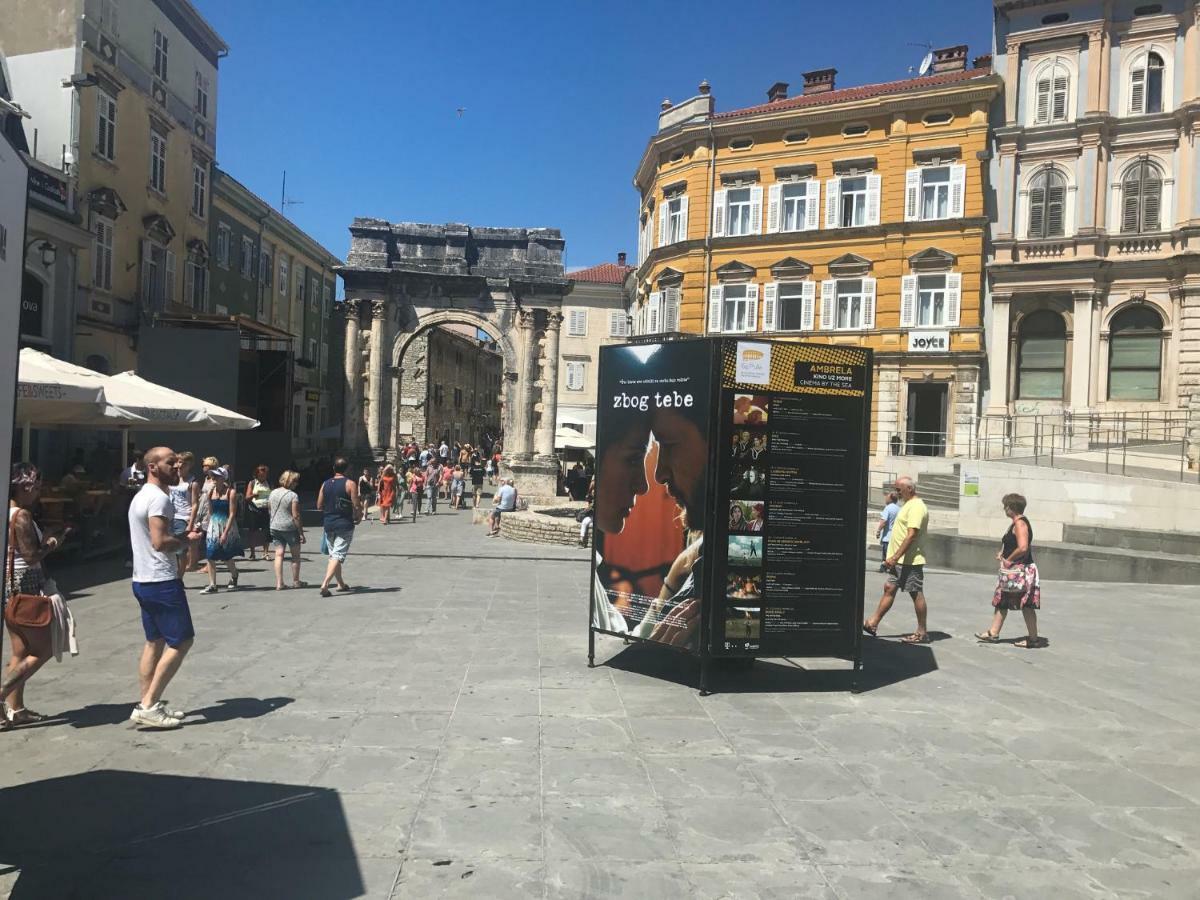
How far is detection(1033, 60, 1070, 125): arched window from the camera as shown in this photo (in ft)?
92.0

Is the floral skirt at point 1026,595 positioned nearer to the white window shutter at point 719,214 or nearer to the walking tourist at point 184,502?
the walking tourist at point 184,502

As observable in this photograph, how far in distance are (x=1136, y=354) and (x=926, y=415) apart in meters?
6.48

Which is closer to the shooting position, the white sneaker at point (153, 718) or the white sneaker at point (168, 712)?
the white sneaker at point (153, 718)

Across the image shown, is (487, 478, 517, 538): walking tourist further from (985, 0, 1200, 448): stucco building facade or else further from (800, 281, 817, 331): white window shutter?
(985, 0, 1200, 448): stucco building facade

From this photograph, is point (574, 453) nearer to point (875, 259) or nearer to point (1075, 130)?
point (875, 259)

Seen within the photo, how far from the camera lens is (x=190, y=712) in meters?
6.12

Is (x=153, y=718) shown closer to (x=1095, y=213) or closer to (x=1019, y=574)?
(x=1019, y=574)

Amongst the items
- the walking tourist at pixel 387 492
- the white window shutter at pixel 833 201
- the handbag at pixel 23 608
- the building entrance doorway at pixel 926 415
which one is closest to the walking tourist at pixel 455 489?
the walking tourist at pixel 387 492

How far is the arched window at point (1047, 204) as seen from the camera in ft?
91.9

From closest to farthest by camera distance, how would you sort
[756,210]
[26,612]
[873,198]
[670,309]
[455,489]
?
[26,612], [455,489], [873,198], [756,210], [670,309]

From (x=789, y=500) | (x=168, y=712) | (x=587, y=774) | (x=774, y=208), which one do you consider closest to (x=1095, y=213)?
(x=774, y=208)

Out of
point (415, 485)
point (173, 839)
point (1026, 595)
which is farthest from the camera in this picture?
point (415, 485)

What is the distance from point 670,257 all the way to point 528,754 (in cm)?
3064

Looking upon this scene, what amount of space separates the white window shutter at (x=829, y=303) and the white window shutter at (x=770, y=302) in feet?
5.60
